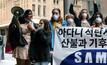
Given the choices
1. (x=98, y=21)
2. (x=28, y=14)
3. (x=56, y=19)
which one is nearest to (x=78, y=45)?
(x=98, y=21)

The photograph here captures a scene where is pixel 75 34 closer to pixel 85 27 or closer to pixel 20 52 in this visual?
pixel 85 27

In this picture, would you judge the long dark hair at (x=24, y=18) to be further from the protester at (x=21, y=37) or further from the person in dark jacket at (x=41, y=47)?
the person in dark jacket at (x=41, y=47)

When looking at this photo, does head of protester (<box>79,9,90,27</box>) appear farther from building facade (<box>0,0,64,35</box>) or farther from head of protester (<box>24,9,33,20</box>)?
building facade (<box>0,0,64,35</box>)

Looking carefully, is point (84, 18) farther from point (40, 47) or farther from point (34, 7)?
point (34, 7)

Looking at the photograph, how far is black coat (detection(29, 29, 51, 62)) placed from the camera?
1110 centimetres

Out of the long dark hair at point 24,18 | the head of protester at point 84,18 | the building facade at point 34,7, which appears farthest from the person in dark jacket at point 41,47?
the building facade at point 34,7

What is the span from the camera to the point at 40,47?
36.6 feet

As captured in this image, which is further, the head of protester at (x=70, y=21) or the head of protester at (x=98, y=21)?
the head of protester at (x=70, y=21)

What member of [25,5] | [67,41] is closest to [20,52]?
[67,41]

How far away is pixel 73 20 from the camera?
1174cm

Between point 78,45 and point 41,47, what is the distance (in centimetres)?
86

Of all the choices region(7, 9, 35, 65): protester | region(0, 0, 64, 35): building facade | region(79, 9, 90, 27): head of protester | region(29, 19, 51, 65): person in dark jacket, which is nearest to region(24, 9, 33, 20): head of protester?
region(7, 9, 35, 65): protester

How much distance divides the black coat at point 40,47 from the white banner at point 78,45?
0.31 metres

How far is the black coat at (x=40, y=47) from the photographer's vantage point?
11.1 m
